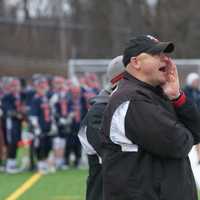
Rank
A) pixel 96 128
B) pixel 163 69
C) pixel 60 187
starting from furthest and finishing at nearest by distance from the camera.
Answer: pixel 60 187
pixel 96 128
pixel 163 69

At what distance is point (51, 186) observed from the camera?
14.5 m

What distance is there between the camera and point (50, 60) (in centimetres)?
4359

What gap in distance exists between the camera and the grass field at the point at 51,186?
13.0 metres

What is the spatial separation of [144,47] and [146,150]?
0.61m

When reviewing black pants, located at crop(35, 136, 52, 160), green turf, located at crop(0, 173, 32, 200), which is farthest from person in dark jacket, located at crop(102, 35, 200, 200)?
black pants, located at crop(35, 136, 52, 160)

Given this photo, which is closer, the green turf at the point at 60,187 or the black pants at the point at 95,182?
the black pants at the point at 95,182

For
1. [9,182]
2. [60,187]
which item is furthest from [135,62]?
[9,182]

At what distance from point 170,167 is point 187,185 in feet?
0.50

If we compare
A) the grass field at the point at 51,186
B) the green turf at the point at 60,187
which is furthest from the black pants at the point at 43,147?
the green turf at the point at 60,187

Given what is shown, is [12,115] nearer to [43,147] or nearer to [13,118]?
[13,118]

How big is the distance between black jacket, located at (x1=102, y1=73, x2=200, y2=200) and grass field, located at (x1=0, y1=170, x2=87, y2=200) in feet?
25.6

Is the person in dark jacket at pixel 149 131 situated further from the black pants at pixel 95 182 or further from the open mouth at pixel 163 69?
the black pants at pixel 95 182

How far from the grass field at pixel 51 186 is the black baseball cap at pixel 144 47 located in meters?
7.81

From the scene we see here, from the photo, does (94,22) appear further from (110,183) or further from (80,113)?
(110,183)
